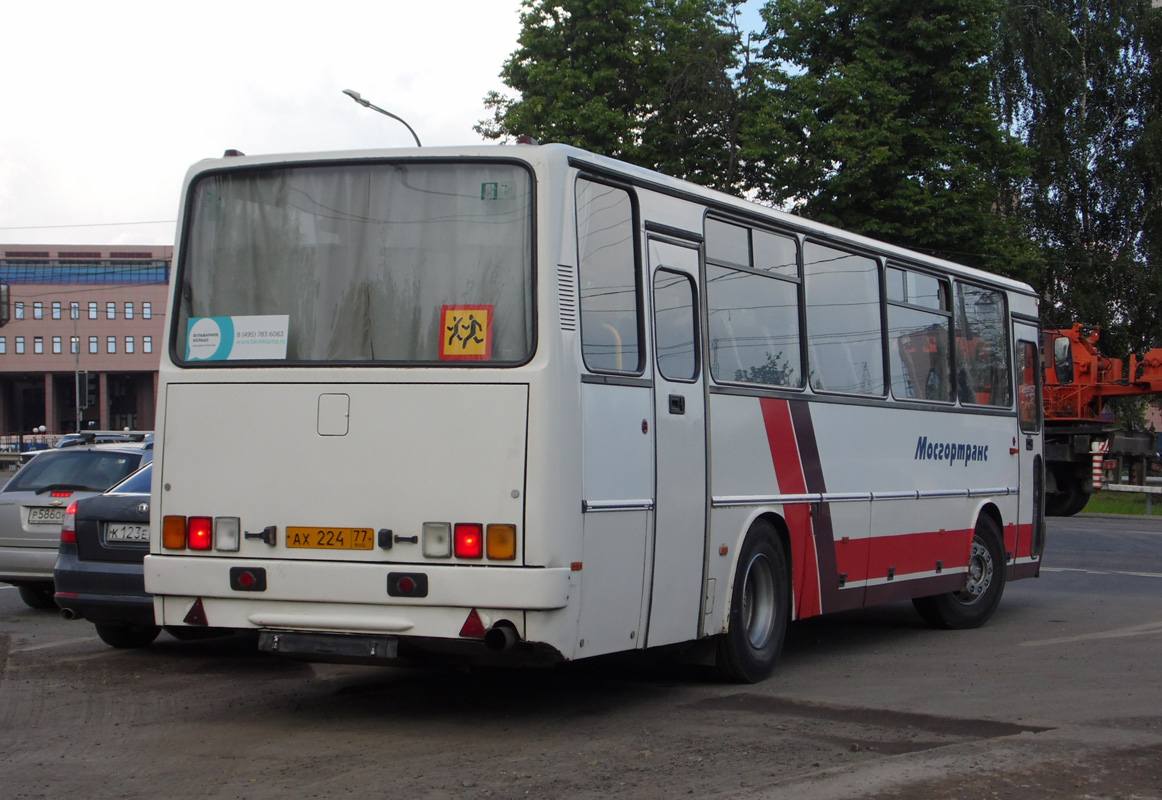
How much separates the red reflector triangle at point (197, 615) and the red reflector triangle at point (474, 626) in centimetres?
155

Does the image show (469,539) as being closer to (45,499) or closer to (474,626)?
(474,626)

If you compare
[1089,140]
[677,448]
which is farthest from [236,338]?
[1089,140]

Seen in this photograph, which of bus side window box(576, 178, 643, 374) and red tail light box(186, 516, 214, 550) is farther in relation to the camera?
red tail light box(186, 516, 214, 550)

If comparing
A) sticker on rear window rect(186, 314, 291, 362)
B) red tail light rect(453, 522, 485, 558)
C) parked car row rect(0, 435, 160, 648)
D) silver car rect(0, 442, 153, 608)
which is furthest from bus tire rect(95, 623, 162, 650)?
red tail light rect(453, 522, 485, 558)

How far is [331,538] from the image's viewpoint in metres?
7.27

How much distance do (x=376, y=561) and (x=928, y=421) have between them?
597 cm

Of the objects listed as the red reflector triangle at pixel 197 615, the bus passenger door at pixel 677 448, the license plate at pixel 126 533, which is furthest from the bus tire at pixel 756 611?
the license plate at pixel 126 533

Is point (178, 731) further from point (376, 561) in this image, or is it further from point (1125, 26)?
point (1125, 26)

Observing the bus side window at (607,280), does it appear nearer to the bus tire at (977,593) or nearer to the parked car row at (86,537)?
the parked car row at (86,537)

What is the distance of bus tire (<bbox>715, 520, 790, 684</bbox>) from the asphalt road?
0.17 meters

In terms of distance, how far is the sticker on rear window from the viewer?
7556mm

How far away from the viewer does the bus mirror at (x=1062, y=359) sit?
13.8 meters

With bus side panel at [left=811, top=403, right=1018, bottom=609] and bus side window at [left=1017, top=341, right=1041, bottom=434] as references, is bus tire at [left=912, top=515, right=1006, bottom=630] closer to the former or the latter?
bus side panel at [left=811, top=403, right=1018, bottom=609]

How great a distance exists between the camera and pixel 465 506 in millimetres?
7027
